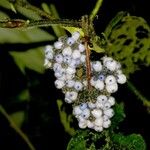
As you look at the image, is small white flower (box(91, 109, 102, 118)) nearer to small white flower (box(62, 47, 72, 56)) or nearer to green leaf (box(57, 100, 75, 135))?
small white flower (box(62, 47, 72, 56))

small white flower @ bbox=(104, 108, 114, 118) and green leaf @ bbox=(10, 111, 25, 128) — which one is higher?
green leaf @ bbox=(10, 111, 25, 128)

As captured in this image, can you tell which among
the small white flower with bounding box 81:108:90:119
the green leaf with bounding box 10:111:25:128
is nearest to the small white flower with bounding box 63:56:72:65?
the small white flower with bounding box 81:108:90:119

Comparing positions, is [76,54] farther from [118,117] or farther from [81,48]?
[118,117]

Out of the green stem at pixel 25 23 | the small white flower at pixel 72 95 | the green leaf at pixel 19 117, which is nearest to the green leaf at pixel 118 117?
the small white flower at pixel 72 95

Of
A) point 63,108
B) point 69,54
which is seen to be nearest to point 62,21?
point 69,54

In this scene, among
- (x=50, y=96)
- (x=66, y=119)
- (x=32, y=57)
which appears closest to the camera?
(x=66, y=119)

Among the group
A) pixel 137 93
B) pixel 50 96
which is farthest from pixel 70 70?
pixel 50 96
